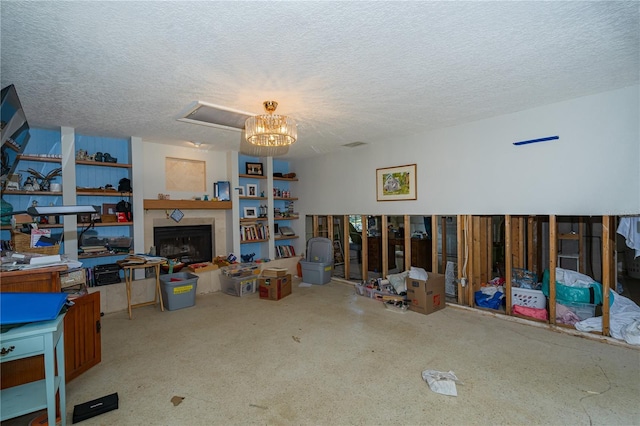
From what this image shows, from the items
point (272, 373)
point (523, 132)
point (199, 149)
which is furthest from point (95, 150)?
point (523, 132)

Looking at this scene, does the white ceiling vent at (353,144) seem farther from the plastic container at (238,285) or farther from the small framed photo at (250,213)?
the plastic container at (238,285)

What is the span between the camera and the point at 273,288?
460 cm

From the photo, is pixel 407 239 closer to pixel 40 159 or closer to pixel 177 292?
pixel 177 292

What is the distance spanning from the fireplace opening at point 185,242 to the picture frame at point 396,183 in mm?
3238

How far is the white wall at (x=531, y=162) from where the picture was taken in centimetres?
298

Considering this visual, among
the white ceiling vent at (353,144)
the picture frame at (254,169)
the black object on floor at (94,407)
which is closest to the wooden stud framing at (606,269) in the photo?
the white ceiling vent at (353,144)

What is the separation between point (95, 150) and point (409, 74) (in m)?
4.58

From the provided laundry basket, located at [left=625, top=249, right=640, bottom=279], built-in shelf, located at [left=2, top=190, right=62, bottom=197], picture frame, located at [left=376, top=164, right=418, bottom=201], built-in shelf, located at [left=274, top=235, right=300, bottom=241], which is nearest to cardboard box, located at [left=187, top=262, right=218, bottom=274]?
built-in shelf, located at [left=274, top=235, right=300, bottom=241]

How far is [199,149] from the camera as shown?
537cm

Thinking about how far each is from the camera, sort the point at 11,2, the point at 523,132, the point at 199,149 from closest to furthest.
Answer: the point at 11,2
the point at 523,132
the point at 199,149

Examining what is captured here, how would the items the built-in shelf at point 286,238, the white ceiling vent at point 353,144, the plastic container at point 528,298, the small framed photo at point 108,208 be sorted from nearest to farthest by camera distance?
the plastic container at point 528,298
the small framed photo at point 108,208
the white ceiling vent at point 353,144
the built-in shelf at point 286,238

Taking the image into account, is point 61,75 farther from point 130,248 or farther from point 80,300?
point 130,248

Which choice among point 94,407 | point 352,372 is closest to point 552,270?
point 352,372

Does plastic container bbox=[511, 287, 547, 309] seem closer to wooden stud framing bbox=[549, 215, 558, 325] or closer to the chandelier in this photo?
wooden stud framing bbox=[549, 215, 558, 325]
